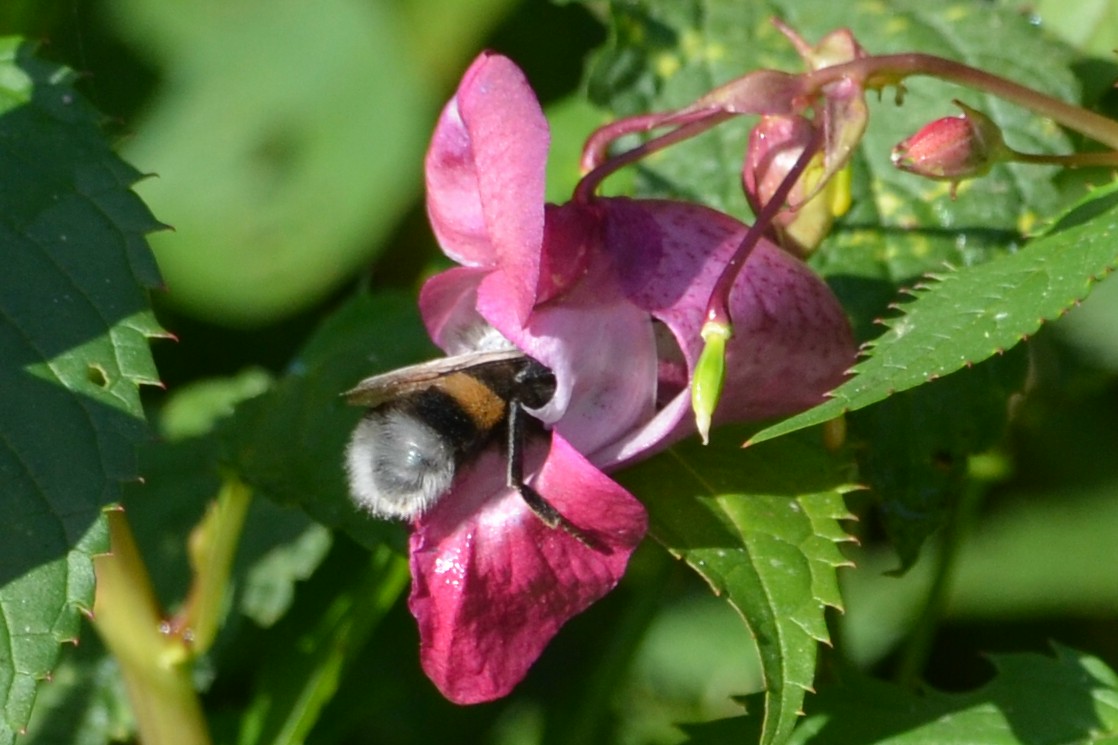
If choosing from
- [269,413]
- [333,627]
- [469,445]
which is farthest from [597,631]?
[469,445]

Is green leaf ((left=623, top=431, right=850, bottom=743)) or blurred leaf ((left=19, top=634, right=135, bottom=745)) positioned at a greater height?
green leaf ((left=623, top=431, right=850, bottom=743))

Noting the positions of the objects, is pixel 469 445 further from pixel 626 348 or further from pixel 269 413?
pixel 269 413

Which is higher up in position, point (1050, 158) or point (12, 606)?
point (1050, 158)

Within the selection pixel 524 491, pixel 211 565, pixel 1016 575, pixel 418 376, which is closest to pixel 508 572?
pixel 524 491

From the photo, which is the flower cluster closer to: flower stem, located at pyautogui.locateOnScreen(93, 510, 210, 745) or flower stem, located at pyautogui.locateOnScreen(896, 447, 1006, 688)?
flower stem, located at pyautogui.locateOnScreen(93, 510, 210, 745)

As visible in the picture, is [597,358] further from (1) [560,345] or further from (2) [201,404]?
(2) [201,404]

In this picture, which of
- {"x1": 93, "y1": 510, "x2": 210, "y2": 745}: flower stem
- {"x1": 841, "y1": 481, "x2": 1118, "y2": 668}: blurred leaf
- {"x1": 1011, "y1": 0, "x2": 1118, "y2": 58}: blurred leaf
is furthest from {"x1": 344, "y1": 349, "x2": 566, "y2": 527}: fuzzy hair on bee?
{"x1": 841, "y1": 481, "x2": 1118, "y2": 668}: blurred leaf

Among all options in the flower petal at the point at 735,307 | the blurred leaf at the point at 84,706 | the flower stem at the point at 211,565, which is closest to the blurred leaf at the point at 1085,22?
the flower petal at the point at 735,307
